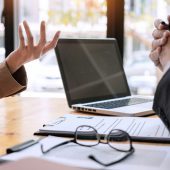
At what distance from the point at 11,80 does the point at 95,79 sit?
1.35 feet

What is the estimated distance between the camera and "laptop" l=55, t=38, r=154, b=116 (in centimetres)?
129

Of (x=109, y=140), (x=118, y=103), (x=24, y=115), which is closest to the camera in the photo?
(x=109, y=140)

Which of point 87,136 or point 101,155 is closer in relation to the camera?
point 101,155

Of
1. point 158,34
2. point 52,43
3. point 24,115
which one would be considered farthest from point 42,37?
point 158,34

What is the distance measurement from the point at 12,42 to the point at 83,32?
1.70ft

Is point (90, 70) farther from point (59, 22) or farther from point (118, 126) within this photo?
point (59, 22)

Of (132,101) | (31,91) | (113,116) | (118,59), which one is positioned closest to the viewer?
(113,116)

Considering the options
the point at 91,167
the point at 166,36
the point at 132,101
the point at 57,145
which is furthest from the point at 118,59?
the point at 91,167

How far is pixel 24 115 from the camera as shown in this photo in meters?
1.24

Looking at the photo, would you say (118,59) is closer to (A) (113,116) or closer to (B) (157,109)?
(A) (113,116)

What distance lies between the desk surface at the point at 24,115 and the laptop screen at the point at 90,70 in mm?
99

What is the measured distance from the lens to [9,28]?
2.46m

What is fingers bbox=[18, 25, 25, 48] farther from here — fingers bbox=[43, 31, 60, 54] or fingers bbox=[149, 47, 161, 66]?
fingers bbox=[149, 47, 161, 66]

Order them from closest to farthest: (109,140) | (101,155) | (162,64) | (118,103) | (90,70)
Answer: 1. (101,155)
2. (109,140)
3. (162,64)
4. (118,103)
5. (90,70)
